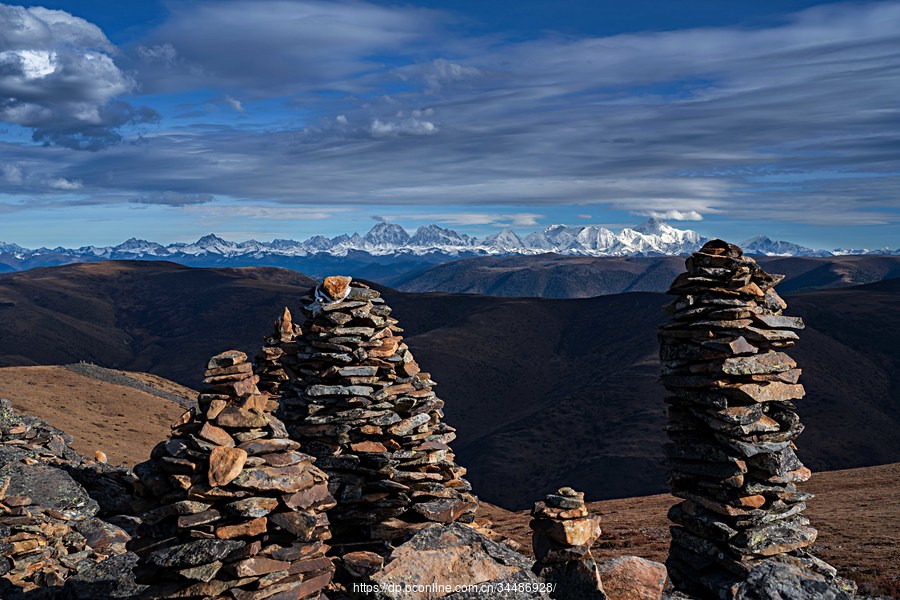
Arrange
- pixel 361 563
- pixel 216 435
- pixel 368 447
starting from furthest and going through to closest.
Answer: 1. pixel 368 447
2. pixel 361 563
3. pixel 216 435

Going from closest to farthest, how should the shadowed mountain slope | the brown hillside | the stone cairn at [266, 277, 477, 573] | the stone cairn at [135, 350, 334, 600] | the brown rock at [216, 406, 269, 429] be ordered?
1. the stone cairn at [135, 350, 334, 600]
2. the brown rock at [216, 406, 269, 429]
3. the stone cairn at [266, 277, 477, 573]
4. the brown hillside
5. the shadowed mountain slope

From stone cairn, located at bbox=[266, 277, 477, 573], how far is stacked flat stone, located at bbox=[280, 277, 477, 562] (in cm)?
2

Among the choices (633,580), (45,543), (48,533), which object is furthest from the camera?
(48,533)

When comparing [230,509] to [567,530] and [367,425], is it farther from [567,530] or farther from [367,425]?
[567,530]

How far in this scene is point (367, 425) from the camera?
1532 cm

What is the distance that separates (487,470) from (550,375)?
7045cm

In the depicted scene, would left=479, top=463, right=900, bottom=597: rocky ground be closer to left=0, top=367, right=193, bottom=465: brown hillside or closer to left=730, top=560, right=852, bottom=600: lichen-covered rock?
left=730, top=560, right=852, bottom=600: lichen-covered rock

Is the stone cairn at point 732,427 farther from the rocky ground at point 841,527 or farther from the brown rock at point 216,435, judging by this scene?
the brown rock at point 216,435

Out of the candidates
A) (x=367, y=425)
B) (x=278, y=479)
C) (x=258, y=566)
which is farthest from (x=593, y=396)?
(x=258, y=566)

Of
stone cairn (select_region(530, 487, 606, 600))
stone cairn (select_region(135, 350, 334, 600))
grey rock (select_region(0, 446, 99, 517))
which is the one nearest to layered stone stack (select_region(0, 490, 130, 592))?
grey rock (select_region(0, 446, 99, 517))

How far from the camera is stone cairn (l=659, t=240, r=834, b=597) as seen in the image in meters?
14.4

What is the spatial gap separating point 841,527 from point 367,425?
68.8ft

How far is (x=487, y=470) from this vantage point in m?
99.4

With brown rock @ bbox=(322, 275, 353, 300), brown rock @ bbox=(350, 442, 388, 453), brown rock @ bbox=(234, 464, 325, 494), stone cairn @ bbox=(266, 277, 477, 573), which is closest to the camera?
brown rock @ bbox=(234, 464, 325, 494)
